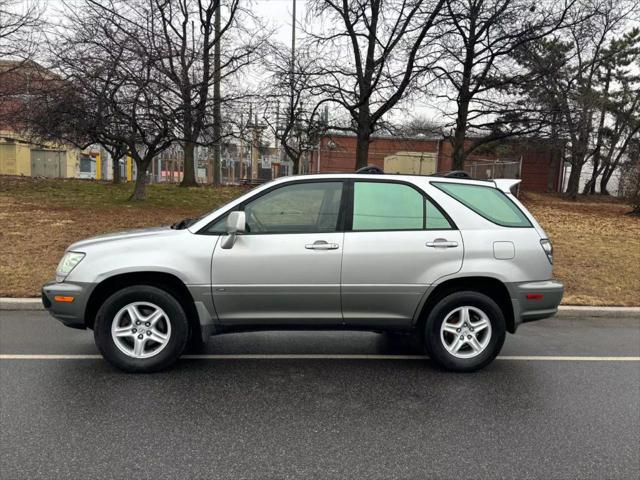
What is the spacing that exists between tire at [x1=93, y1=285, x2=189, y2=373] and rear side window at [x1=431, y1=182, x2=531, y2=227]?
2.57 metres

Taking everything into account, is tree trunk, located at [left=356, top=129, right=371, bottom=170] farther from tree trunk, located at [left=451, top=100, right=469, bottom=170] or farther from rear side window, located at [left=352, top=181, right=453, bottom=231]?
rear side window, located at [left=352, top=181, right=453, bottom=231]

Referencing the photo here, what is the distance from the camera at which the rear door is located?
4.29 metres

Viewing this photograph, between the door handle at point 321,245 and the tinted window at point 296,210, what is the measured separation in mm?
132

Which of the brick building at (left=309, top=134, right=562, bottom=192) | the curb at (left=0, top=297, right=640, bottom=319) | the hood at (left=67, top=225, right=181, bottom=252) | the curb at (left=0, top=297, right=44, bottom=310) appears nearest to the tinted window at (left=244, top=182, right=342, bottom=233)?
the hood at (left=67, top=225, right=181, bottom=252)

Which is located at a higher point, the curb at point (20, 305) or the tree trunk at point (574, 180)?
the tree trunk at point (574, 180)

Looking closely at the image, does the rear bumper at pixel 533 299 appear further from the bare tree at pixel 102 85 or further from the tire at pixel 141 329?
the bare tree at pixel 102 85

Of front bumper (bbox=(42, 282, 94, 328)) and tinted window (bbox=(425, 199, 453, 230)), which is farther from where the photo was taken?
tinted window (bbox=(425, 199, 453, 230))

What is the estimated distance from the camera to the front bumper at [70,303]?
4199 millimetres

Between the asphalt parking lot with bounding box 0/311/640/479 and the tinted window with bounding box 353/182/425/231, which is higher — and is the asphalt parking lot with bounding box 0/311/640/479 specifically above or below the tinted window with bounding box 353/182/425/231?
below

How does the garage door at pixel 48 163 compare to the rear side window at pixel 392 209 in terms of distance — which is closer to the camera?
the rear side window at pixel 392 209

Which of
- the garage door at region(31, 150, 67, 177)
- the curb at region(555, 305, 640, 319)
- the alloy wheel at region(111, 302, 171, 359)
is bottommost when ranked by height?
the curb at region(555, 305, 640, 319)

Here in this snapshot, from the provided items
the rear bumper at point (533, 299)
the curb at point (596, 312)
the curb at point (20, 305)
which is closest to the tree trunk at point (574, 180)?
the curb at point (596, 312)

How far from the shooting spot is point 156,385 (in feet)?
13.5

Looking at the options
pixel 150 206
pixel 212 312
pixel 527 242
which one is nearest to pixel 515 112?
pixel 150 206
